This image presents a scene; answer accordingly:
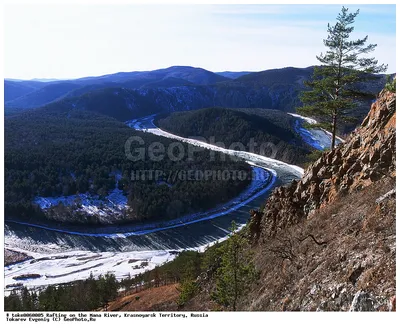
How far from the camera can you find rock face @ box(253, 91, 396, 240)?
1505 cm

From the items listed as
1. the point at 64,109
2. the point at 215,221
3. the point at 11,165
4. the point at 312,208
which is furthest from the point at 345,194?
the point at 64,109

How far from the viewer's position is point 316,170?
1914cm

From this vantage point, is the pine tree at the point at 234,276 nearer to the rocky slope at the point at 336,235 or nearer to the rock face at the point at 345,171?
the rocky slope at the point at 336,235

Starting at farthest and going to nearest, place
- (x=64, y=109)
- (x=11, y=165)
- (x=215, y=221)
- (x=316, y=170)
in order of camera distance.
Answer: (x=64, y=109) < (x=11, y=165) < (x=215, y=221) < (x=316, y=170)

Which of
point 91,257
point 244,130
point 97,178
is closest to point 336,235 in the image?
point 91,257

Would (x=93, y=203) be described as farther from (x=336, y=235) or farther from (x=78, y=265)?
(x=336, y=235)

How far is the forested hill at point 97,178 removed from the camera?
5950 centimetres

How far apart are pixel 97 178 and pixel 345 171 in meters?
57.3

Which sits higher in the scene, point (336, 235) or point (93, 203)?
point (336, 235)

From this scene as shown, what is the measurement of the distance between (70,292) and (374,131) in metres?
26.6

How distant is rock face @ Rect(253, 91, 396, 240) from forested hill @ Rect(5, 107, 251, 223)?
40.2 m

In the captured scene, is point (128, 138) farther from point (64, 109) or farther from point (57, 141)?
point (64, 109)

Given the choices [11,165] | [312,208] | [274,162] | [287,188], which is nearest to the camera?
[312,208]

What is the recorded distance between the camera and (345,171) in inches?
671
